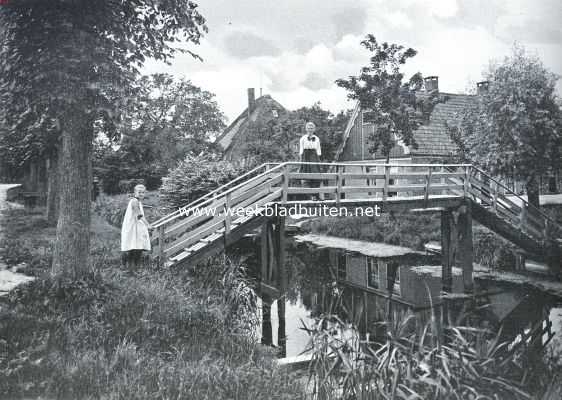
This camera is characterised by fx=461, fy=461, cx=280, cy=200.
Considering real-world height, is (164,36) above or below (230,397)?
above

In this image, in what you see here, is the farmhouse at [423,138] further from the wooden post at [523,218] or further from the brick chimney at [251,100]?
the brick chimney at [251,100]

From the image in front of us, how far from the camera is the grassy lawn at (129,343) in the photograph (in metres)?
4.37

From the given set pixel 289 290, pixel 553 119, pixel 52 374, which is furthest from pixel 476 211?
pixel 52 374

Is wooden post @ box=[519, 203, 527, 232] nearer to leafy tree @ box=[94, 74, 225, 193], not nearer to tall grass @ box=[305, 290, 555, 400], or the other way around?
tall grass @ box=[305, 290, 555, 400]

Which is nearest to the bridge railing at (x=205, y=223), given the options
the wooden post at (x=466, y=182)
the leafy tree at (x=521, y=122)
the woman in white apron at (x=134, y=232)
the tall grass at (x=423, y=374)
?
the woman in white apron at (x=134, y=232)

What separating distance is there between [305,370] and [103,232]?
33.9 feet

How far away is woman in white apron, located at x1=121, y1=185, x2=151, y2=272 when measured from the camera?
823 cm

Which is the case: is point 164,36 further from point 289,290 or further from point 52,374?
point 289,290

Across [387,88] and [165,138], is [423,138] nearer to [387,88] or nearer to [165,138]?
[387,88]

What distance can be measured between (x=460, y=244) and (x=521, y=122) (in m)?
4.50

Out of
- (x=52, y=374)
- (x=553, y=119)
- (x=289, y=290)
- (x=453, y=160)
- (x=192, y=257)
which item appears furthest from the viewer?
(x=453, y=160)

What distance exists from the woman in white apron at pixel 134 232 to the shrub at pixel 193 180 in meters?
6.10

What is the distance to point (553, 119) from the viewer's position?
14.4 metres

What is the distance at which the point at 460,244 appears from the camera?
13492 millimetres
